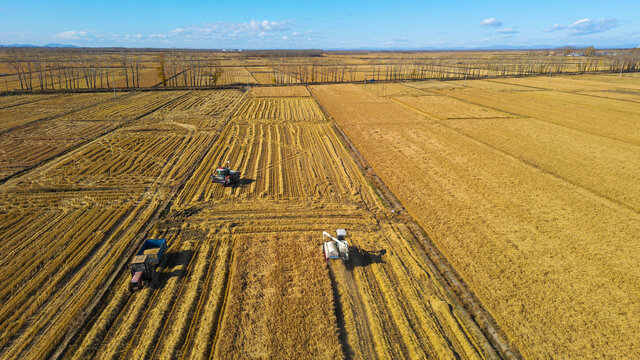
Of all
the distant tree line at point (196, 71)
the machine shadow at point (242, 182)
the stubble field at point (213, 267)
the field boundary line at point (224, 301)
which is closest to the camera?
the field boundary line at point (224, 301)

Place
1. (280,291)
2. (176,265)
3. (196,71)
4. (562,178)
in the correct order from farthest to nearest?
(196,71), (562,178), (176,265), (280,291)

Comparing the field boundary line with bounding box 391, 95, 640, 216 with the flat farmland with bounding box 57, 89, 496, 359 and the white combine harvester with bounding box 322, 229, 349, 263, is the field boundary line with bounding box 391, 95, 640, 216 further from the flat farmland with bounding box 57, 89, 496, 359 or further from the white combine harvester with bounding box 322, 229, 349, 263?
the white combine harvester with bounding box 322, 229, 349, 263

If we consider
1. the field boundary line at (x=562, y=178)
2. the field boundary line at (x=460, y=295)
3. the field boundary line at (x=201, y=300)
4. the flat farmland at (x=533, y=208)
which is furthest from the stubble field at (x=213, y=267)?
the field boundary line at (x=562, y=178)

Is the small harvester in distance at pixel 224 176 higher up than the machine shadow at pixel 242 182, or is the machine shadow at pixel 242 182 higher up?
the small harvester in distance at pixel 224 176

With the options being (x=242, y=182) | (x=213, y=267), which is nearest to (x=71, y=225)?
(x=213, y=267)

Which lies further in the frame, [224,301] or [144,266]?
[144,266]

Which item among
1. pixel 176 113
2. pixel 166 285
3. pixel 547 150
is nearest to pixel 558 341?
pixel 166 285

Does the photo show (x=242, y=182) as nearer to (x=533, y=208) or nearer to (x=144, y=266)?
(x=144, y=266)

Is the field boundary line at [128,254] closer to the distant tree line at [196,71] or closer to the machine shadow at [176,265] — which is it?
the machine shadow at [176,265]
